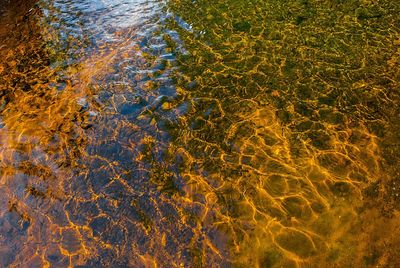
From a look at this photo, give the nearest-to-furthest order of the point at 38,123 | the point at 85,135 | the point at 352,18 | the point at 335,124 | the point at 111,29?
the point at 335,124 → the point at 85,135 → the point at 38,123 → the point at 352,18 → the point at 111,29

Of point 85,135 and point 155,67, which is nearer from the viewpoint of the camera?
point 85,135

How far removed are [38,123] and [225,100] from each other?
432 cm

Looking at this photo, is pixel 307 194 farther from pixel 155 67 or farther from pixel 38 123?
pixel 38 123

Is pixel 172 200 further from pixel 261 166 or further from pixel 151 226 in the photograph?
pixel 261 166

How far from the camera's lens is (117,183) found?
545 centimetres

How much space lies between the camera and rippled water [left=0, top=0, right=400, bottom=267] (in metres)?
4.53

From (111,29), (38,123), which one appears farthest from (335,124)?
(111,29)

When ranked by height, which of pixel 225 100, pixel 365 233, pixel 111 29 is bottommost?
pixel 365 233

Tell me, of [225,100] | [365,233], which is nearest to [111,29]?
[225,100]

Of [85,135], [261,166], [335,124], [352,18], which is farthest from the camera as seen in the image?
[352,18]

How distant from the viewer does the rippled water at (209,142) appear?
4531mm

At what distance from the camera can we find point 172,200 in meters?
5.09

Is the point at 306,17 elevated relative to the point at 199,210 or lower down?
elevated

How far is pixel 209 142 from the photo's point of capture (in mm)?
5910
